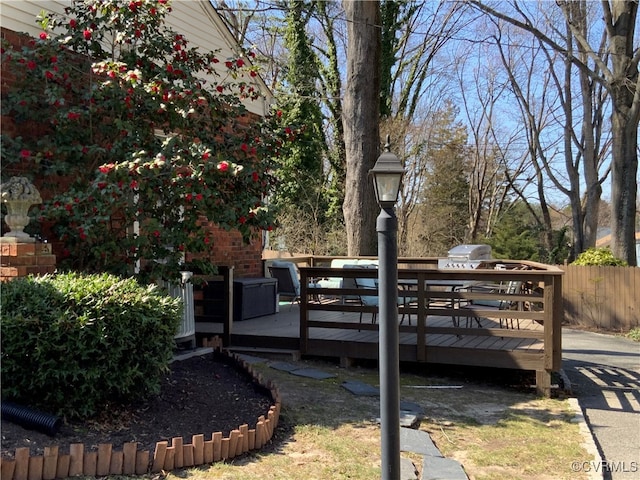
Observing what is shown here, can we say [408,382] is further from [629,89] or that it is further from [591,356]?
[629,89]

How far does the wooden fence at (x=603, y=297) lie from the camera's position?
13.1 meters

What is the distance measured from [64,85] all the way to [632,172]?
1383 cm

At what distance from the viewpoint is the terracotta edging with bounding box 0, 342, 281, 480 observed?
10.3 feet

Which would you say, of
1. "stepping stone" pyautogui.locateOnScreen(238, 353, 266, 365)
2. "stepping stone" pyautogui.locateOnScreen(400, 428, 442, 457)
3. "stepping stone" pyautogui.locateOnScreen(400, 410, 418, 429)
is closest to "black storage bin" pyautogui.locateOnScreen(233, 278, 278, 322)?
"stepping stone" pyautogui.locateOnScreen(238, 353, 266, 365)

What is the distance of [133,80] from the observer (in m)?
5.24

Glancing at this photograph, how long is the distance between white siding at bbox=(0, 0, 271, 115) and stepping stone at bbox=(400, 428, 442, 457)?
4.19 meters

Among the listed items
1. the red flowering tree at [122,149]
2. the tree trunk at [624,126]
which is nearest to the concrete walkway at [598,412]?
the red flowering tree at [122,149]

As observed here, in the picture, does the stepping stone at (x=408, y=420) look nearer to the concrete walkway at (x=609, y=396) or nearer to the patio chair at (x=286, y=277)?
the concrete walkway at (x=609, y=396)

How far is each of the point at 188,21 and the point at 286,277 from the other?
15.2 ft

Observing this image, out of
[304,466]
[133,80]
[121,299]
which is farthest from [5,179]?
[304,466]

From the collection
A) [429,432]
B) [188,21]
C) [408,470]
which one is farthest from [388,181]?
[188,21]

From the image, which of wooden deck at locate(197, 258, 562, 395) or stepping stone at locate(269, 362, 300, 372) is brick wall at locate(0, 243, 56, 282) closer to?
stepping stone at locate(269, 362, 300, 372)

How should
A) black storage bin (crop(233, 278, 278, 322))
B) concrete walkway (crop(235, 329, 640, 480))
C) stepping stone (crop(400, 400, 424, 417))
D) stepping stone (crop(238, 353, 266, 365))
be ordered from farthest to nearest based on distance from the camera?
black storage bin (crop(233, 278, 278, 322))
stepping stone (crop(238, 353, 266, 365))
stepping stone (crop(400, 400, 424, 417))
concrete walkway (crop(235, 329, 640, 480))

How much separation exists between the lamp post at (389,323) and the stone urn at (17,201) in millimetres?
3241
